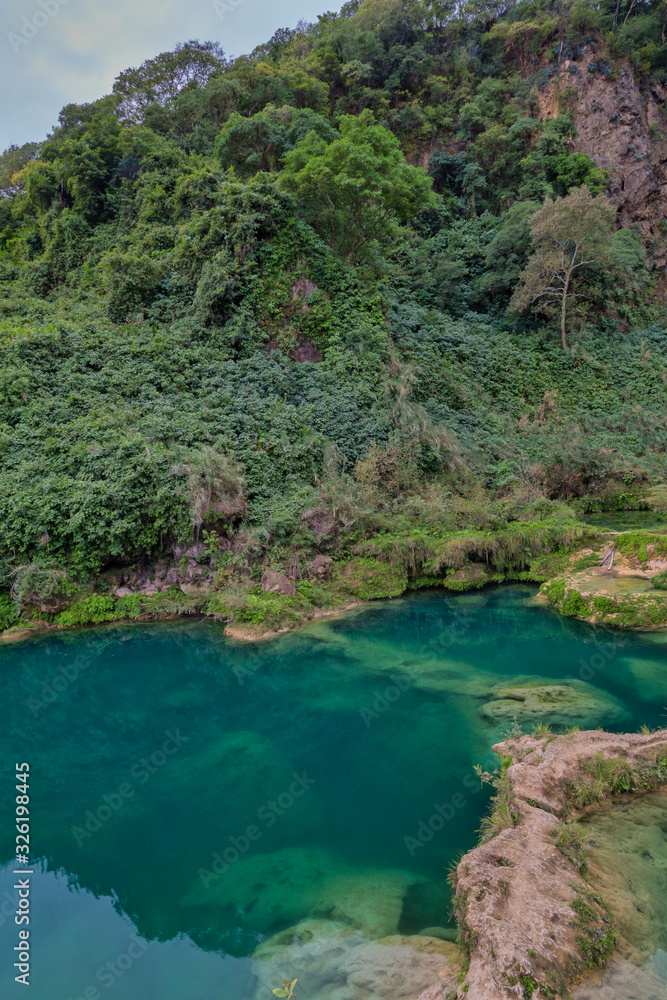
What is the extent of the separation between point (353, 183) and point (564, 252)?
38.1 feet

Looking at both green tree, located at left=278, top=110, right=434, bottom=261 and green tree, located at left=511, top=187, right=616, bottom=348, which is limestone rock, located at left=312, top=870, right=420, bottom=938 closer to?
green tree, located at left=278, top=110, right=434, bottom=261

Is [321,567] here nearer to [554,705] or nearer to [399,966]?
[554,705]

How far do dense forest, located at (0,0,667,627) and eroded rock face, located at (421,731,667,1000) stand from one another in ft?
25.9

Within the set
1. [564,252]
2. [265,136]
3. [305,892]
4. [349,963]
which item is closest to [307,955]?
[349,963]

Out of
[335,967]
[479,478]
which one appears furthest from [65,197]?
[335,967]

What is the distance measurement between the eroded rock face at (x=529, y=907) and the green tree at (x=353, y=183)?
63.4 feet

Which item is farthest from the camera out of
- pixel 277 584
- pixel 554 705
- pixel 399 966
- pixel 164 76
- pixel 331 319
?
pixel 164 76

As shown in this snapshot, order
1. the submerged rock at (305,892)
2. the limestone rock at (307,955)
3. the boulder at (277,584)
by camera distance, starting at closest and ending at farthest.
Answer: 1. the limestone rock at (307,955)
2. the submerged rock at (305,892)
3. the boulder at (277,584)

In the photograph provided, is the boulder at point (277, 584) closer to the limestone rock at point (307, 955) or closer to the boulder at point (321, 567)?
the boulder at point (321, 567)

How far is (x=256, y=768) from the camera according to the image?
7512 millimetres

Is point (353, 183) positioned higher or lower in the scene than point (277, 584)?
higher

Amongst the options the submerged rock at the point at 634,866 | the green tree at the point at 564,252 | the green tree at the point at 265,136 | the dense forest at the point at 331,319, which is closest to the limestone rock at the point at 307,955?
the submerged rock at the point at 634,866

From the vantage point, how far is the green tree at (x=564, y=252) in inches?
870

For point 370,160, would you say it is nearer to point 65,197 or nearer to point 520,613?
point 520,613
